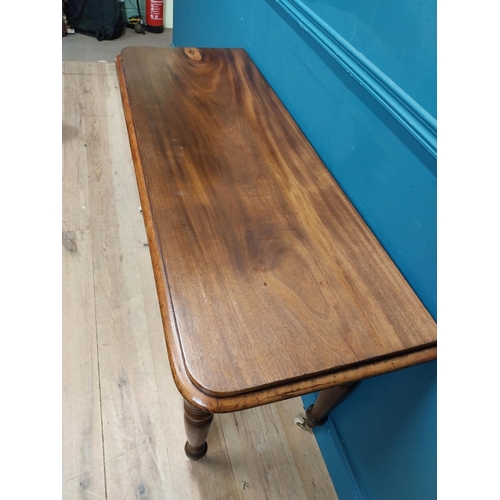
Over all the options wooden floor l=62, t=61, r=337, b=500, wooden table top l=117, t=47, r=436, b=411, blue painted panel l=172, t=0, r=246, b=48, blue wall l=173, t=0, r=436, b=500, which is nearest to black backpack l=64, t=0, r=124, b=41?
blue painted panel l=172, t=0, r=246, b=48

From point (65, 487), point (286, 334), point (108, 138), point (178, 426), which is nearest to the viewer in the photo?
point (286, 334)

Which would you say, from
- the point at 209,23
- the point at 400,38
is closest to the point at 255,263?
the point at 400,38

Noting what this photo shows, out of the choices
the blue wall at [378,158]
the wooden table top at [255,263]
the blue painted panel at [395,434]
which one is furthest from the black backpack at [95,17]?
the blue painted panel at [395,434]

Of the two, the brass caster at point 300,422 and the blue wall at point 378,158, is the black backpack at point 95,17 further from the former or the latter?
the brass caster at point 300,422

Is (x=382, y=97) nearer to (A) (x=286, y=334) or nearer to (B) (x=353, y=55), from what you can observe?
(B) (x=353, y=55)

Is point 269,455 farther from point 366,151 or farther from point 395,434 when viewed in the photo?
point 366,151

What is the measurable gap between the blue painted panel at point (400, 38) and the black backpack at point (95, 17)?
2723mm

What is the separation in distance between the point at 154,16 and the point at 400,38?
303 cm

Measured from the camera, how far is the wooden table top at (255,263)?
544 mm

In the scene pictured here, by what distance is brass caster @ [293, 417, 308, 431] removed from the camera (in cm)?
116

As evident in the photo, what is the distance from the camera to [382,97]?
0.70 metres

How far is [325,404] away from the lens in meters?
1.03
